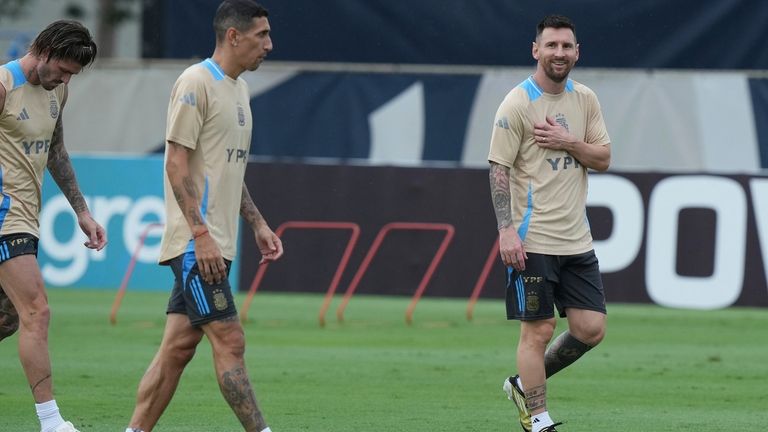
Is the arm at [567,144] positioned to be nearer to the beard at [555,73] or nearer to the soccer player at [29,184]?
the beard at [555,73]

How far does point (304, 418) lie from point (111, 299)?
9.94 m

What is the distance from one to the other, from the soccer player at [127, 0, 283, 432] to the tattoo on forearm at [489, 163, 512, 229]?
1.62 m

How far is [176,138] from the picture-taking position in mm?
7363

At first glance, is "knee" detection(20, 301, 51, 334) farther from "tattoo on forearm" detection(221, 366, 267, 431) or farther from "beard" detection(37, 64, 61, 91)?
"tattoo on forearm" detection(221, 366, 267, 431)

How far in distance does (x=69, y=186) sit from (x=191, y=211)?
1.70 metres

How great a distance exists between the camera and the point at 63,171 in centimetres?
878

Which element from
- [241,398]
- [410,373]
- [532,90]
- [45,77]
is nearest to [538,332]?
[532,90]

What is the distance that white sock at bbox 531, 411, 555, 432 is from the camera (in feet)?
28.0

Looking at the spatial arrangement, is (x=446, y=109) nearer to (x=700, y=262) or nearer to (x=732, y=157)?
(x=732, y=157)

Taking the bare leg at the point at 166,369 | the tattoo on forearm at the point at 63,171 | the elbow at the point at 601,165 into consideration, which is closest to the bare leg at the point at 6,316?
the tattoo on forearm at the point at 63,171

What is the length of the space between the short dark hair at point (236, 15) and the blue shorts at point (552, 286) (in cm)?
218

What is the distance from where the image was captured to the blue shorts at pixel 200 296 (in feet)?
24.4

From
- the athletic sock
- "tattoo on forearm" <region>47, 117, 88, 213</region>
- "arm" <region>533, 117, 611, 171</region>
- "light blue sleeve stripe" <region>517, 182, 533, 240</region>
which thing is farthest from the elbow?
"tattoo on forearm" <region>47, 117, 88, 213</region>

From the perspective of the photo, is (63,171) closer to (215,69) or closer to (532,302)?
(215,69)
